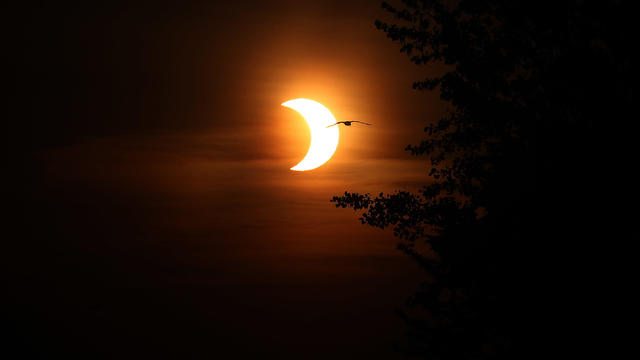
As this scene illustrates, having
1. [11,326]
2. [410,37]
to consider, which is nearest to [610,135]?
[410,37]

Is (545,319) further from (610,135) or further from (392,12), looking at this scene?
(392,12)

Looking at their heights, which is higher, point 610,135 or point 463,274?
point 610,135

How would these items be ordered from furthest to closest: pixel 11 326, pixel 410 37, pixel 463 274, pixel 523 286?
pixel 11 326, pixel 410 37, pixel 463 274, pixel 523 286

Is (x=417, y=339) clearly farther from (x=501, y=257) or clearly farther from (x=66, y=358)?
(x=66, y=358)

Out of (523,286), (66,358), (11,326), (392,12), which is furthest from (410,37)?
(11,326)

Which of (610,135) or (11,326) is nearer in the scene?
(610,135)

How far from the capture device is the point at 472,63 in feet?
28.3

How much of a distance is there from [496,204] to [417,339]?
A: 1.71m

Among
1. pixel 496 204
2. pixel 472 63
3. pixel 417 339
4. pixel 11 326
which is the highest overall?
pixel 472 63

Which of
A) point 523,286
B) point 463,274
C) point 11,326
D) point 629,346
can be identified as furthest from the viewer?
point 11,326

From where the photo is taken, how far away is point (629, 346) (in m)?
7.09

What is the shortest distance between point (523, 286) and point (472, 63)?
8.09ft

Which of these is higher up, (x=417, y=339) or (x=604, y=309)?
(x=604, y=309)

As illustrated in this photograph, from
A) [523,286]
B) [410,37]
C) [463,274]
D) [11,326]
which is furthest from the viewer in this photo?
[11,326]
